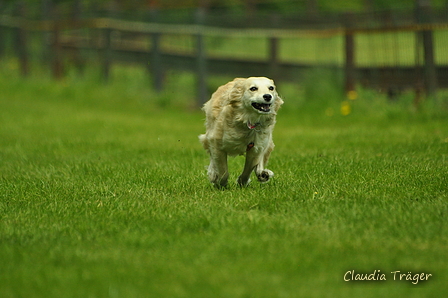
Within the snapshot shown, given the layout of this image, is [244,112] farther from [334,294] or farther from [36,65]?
[36,65]

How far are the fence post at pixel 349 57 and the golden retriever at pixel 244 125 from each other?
28.0 feet

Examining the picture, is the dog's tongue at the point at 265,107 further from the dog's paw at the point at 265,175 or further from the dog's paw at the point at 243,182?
the dog's paw at the point at 243,182

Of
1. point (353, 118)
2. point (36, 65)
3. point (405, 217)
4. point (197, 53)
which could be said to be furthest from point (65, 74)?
point (405, 217)

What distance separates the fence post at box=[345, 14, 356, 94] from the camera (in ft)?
50.1

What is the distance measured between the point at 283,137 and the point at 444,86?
12.7 ft

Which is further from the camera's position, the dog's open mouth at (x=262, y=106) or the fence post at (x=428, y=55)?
the fence post at (x=428, y=55)

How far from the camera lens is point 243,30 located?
57.5 ft

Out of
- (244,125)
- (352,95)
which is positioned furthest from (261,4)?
(244,125)

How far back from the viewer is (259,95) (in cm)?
648

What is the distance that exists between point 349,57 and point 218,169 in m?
8.95

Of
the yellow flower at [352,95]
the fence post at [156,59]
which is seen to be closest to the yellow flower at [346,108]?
the yellow flower at [352,95]

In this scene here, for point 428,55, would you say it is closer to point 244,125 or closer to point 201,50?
point 201,50

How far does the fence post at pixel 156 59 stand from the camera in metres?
18.7

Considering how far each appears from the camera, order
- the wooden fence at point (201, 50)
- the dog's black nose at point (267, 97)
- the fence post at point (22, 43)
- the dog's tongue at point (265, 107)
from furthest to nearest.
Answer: the fence post at point (22, 43)
the wooden fence at point (201, 50)
the dog's tongue at point (265, 107)
the dog's black nose at point (267, 97)
